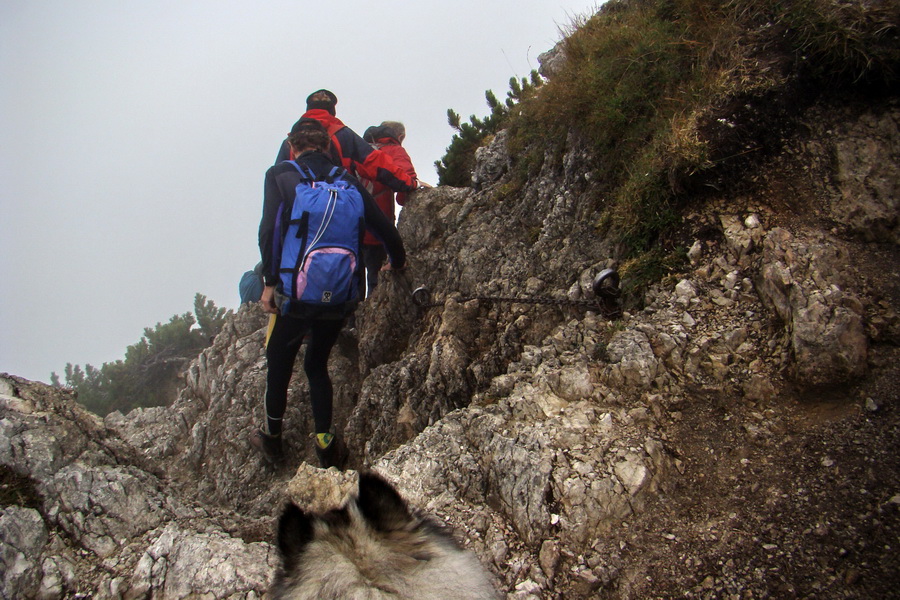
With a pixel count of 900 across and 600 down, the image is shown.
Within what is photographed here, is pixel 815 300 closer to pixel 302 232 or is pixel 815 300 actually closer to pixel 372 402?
pixel 302 232

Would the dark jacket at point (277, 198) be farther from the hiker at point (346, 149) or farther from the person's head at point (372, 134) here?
the person's head at point (372, 134)

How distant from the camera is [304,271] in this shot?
4.50 m

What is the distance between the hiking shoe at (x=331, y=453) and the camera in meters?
5.36

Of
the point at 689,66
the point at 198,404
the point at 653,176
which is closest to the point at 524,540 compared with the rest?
the point at 653,176

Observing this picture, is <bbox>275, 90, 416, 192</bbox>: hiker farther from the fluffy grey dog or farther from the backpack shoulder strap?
the fluffy grey dog

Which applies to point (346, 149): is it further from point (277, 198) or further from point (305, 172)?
point (277, 198)

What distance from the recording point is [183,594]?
277 cm

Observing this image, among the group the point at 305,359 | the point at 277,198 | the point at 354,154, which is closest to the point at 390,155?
the point at 354,154

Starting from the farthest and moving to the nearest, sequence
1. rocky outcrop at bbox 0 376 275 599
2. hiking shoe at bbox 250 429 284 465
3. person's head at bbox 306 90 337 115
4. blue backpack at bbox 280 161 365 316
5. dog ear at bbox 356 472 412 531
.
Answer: person's head at bbox 306 90 337 115
hiking shoe at bbox 250 429 284 465
blue backpack at bbox 280 161 365 316
rocky outcrop at bbox 0 376 275 599
dog ear at bbox 356 472 412 531

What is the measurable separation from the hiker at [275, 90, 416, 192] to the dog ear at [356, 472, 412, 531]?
4.92 metres

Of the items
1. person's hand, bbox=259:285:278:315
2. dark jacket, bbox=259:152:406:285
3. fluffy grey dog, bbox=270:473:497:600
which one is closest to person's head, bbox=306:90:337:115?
dark jacket, bbox=259:152:406:285

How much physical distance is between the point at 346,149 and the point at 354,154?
13 cm

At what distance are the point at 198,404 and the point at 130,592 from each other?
21.6 feet

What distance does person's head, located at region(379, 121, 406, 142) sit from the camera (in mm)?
7926
